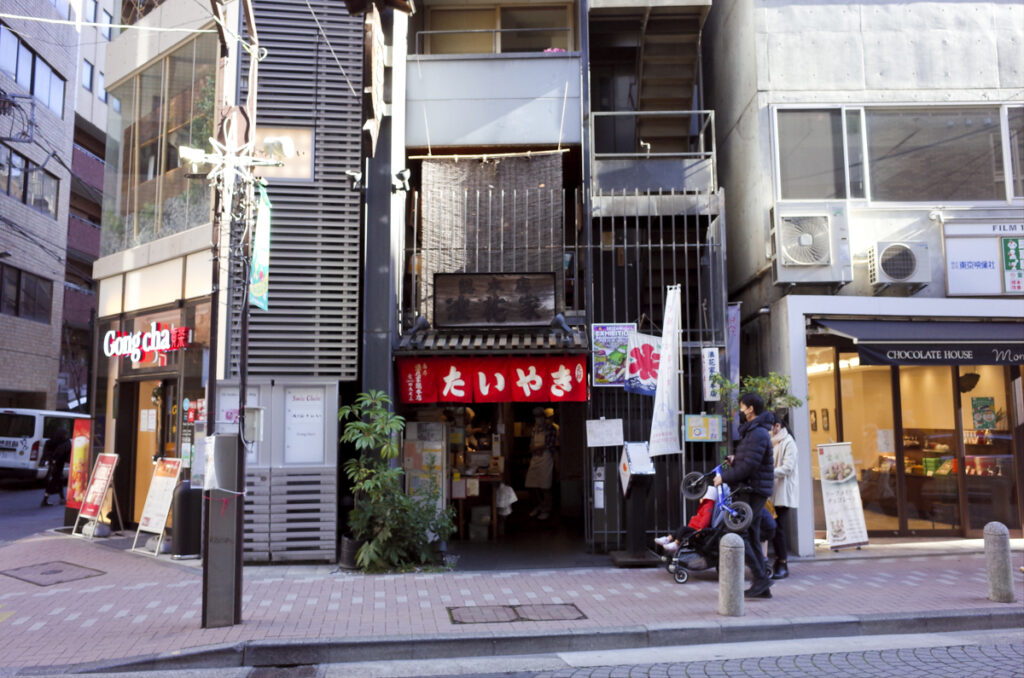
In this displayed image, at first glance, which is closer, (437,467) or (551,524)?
(437,467)

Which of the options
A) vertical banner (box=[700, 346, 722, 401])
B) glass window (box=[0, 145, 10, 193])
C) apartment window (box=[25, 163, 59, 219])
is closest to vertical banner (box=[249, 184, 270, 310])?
vertical banner (box=[700, 346, 722, 401])

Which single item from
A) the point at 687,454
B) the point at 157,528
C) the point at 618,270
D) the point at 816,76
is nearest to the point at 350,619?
the point at 157,528

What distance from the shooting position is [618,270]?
1253 centimetres

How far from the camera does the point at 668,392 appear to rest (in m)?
9.50

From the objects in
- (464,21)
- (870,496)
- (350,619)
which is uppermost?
(464,21)

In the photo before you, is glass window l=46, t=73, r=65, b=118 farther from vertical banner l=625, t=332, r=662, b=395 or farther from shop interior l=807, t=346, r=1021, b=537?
shop interior l=807, t=346, r=1021, b=537

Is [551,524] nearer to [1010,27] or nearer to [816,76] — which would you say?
[816,76]

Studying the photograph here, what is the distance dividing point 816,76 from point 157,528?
1212cm

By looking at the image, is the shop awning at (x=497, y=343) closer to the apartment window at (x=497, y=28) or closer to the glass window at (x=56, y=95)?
the apartment window at (x=497, y=28)

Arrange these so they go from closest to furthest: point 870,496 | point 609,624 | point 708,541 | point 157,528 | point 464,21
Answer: point 609,624
point 708,541
point 157,528
point 870,496
point 464,21

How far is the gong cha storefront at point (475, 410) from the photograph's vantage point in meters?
10.5

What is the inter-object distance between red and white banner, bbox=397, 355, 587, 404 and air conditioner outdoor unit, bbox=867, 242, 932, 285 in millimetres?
4680

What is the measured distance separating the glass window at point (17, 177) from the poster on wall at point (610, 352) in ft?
75.0

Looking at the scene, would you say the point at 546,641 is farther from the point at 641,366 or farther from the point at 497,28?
the point at 497,28
